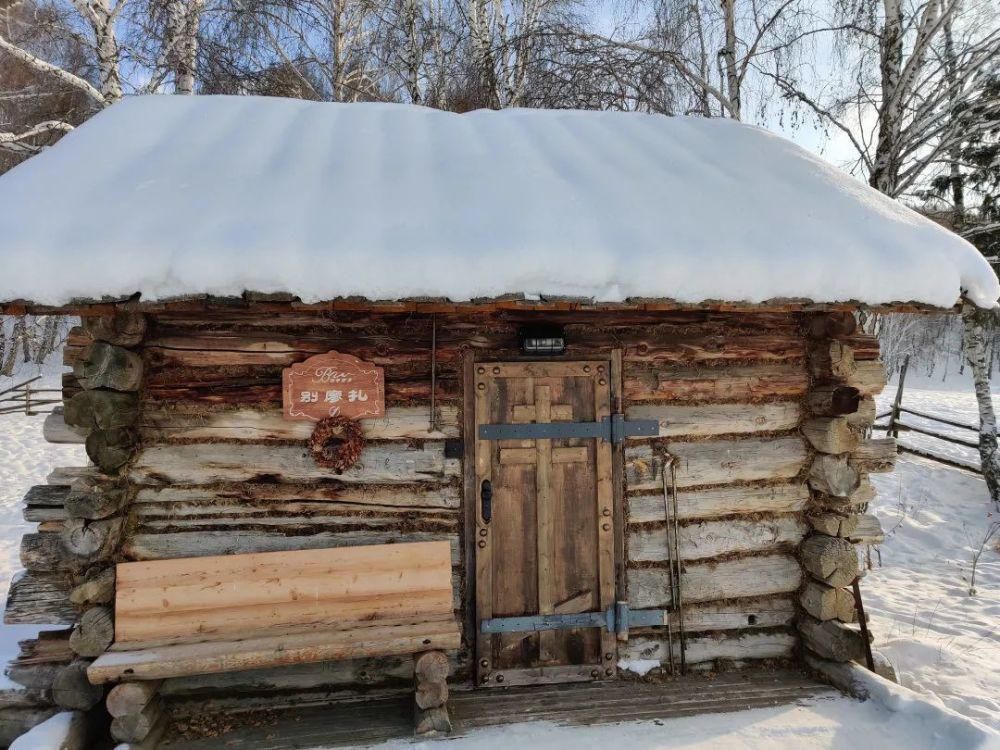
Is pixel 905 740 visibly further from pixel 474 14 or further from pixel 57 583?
pixel 474 14

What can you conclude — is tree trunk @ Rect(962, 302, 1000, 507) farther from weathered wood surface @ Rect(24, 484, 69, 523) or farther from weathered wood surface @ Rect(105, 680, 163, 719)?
weathered wood surface @ Rect(24, 484, 69, 523)

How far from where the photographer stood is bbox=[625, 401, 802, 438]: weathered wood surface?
416 cm

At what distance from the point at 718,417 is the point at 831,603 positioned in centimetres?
148

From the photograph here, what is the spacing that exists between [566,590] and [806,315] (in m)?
2.56

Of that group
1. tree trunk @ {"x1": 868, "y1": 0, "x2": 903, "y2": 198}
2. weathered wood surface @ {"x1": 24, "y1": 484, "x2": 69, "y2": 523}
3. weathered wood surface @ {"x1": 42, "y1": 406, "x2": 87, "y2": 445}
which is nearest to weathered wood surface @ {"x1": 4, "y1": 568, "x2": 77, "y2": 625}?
weathered wood surface @ {"x1": 24, "y1": 484, "x2": 69, "y2": 523}

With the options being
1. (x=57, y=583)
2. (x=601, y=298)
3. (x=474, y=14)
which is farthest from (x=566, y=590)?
(x=474, y=14)

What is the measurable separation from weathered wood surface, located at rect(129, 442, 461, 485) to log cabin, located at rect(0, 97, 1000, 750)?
0.02m

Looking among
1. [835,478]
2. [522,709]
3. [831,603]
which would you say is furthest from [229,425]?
[831,603]

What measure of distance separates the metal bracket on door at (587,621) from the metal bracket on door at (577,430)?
117 cm

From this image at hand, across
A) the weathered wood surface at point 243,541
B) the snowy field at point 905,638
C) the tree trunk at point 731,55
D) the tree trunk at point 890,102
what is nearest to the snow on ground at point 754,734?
the snowy field at point 905,638

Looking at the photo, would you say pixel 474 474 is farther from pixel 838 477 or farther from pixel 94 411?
pixel 838 477

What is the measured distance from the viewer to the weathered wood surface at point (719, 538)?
13.7ft

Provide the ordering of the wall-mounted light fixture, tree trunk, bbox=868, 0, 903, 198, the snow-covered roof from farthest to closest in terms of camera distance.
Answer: tree trunk, bbox=868, 0, 903, 198, the wall-mounted light fixture, the snow-covered roof

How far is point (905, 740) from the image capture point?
11.3 feet
